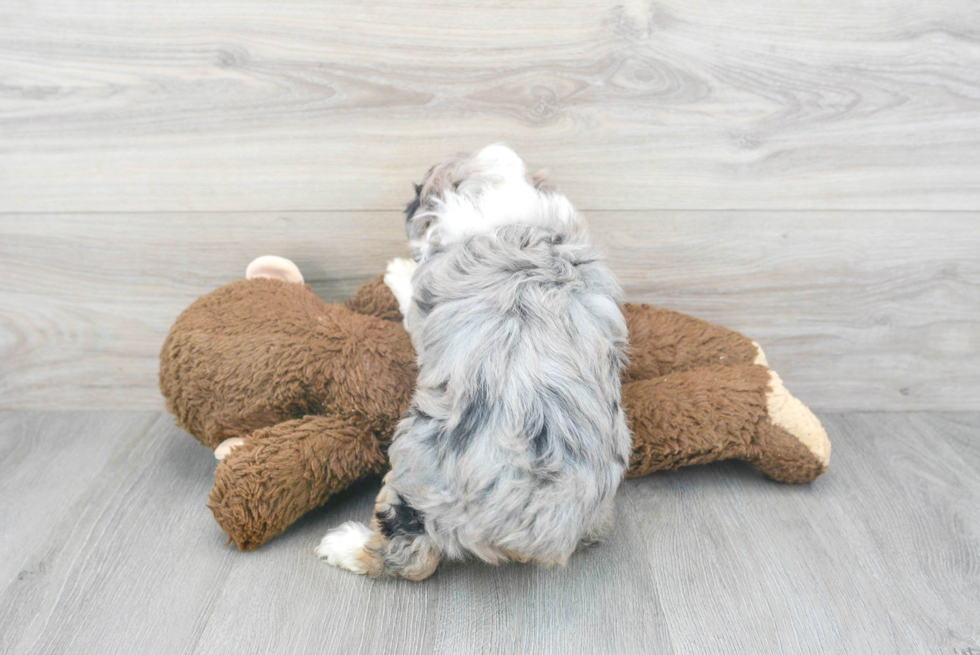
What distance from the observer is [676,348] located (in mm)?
1847

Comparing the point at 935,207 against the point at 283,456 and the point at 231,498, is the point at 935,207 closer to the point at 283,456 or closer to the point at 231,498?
the point at 283,456

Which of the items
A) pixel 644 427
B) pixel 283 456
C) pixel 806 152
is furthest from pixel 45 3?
pixel 806 152

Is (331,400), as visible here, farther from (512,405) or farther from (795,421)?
(795,421)

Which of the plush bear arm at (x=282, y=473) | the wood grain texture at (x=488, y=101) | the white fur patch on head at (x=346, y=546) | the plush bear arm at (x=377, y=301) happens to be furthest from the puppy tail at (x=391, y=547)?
the wood grain texture at (x=488, y=101)

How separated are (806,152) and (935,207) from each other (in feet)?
1.42

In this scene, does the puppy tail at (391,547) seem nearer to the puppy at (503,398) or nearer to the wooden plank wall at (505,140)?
the puppy at (503,398)

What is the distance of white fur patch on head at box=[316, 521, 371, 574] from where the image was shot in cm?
148

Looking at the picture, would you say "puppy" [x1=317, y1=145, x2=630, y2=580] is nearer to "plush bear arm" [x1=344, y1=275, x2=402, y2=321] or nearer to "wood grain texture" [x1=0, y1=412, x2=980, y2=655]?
"wood grain texture" [x1=0, y1=412, x2=980, y2=655]

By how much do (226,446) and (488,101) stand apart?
1116 mm

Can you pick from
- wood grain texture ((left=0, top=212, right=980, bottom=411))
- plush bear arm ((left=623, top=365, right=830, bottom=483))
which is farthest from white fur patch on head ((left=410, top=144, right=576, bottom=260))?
plush bear arm ((left=623, top=365, right=830, bottom=483))

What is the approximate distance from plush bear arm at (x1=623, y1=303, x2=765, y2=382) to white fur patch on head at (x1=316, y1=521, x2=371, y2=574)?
0.81m

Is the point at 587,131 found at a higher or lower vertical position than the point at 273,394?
higher

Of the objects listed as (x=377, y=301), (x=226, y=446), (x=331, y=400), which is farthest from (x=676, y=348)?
(x=226, y=446)

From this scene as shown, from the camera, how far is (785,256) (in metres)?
1.99
